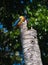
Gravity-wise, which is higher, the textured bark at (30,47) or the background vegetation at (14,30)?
the background vegetation at (14,30)

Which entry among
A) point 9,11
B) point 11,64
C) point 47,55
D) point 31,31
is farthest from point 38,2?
point 31,31

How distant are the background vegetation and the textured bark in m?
3.09

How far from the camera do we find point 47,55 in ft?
28.2

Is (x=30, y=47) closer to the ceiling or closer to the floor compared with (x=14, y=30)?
closer to the floor

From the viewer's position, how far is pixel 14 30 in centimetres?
798

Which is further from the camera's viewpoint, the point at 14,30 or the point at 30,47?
the point at 14,30

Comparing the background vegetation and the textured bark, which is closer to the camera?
the textured bark

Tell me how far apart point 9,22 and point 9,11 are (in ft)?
1.32

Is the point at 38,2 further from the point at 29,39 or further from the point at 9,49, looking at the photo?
the point at 29,39

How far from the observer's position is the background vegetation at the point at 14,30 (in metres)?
8.10

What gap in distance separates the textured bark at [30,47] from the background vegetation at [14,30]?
10.1ft

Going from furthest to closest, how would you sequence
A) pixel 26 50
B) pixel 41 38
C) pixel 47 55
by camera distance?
1. pixel 47 55
2. pixel 41 38
3. pixel 26 50

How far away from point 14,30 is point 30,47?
3.61 meters

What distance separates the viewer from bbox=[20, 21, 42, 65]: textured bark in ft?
14.1
